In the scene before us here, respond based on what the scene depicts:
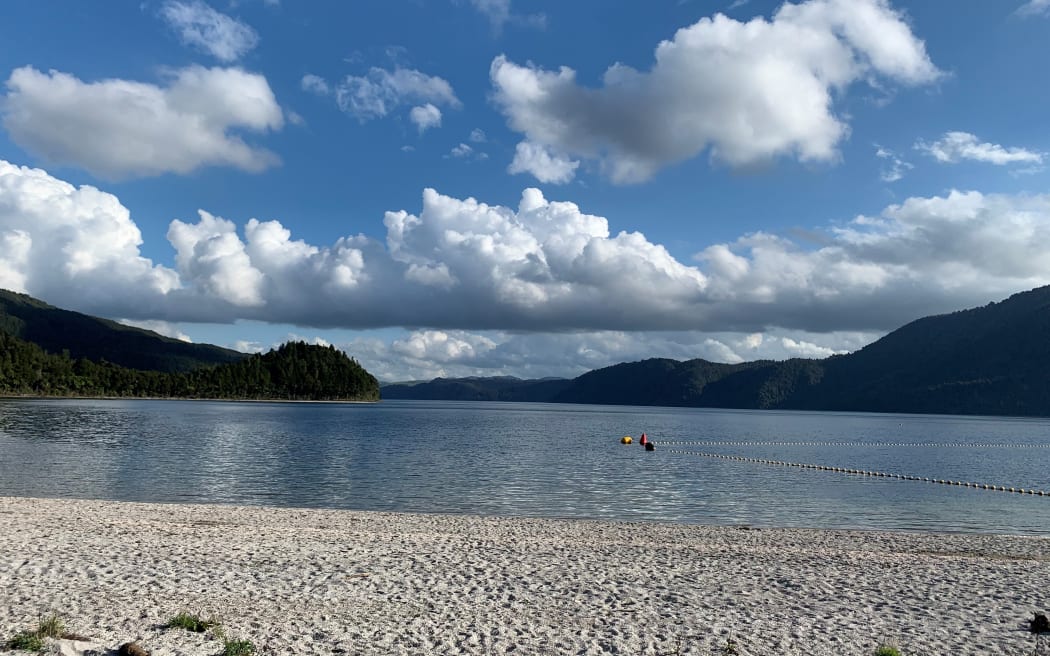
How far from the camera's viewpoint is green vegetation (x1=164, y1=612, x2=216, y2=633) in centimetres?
1434

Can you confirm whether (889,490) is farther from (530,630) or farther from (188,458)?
(188,458)

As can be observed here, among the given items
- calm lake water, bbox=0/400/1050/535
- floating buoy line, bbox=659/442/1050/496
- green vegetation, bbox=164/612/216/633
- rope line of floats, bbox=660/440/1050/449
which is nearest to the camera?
green vegetation, bbox=164/612/216/633

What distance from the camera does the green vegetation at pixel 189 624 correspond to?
14.3 meters

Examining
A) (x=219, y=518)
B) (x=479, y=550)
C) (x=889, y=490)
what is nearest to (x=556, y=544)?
(x=479, y=550)

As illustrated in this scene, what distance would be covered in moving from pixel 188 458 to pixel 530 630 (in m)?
58.7

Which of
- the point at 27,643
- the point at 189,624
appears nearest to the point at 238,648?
the point at 189,624

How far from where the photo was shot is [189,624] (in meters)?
14.4

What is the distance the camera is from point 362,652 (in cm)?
1341

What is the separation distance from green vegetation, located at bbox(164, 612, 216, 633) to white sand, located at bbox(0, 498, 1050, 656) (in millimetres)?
249

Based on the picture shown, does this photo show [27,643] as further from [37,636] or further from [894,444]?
[894,444]

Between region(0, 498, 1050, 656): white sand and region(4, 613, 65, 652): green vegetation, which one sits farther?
region(0, 498, 1050, 656): white sand

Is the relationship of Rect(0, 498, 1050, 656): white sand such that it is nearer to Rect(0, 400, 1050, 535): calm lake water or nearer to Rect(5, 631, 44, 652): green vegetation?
Rect(5, 631, 44, 652): green vegetation

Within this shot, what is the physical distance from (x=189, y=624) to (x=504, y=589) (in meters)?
7.46

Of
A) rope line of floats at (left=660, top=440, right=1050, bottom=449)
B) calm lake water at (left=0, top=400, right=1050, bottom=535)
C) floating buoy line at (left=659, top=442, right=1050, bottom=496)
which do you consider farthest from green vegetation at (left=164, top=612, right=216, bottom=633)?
rope line of floats at (left=660, top=440, right=1050, bottom=449)
